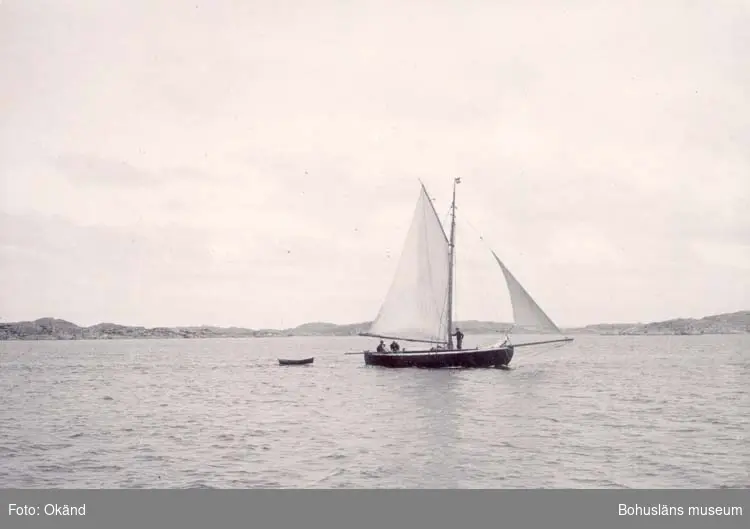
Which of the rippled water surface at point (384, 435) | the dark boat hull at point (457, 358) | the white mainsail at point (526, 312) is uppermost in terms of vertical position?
the white mainsail at point (526, 312)

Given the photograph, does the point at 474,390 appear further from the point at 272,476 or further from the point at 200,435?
the point at 272,476

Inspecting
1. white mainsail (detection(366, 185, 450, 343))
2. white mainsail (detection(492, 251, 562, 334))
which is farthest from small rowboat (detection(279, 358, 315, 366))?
white mainsail (detection(492, 251, 562, 334))

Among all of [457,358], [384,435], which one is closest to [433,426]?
[384,435]

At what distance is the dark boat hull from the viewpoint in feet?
180

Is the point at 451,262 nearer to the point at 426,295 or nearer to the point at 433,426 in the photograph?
the point at 426,295

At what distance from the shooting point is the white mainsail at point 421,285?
52938 millimetres

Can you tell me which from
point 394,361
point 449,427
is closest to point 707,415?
point 449,427

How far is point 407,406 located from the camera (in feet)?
116

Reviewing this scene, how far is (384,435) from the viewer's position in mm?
25969

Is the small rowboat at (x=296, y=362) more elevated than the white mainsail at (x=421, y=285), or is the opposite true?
the white mainsail at (x=421, y=285)

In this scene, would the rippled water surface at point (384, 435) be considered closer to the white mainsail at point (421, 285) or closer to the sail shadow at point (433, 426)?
the sail shadow at point (433, 426)

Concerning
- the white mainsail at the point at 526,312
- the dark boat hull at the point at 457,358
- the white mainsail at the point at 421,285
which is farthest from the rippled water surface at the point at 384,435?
the white mainsail at the point at 421,285

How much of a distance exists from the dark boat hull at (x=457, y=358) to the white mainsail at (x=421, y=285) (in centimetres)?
162
